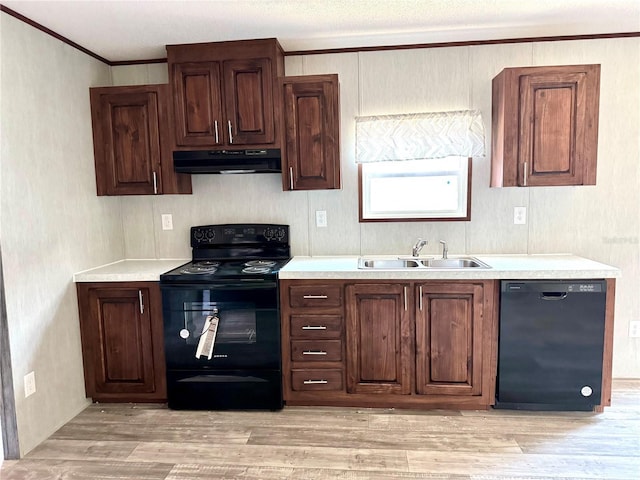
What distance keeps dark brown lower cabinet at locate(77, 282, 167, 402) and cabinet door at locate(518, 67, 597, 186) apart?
2509 mm

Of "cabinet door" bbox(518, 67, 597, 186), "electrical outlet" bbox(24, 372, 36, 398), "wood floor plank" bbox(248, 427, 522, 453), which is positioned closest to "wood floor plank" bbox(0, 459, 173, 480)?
"electrical outlet" bbox(24, 372, 36, 398)

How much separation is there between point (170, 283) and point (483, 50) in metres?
2.61

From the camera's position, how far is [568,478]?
2061 millimetres

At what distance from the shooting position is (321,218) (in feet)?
10.5

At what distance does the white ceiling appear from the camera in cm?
235

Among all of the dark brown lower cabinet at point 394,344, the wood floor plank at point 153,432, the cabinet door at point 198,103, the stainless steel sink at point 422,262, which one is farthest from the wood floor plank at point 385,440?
the cabinet door at point 198,103

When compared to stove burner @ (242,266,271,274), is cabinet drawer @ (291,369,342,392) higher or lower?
lower

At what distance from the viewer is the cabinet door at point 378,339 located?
265 centimetres

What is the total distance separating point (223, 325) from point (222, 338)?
84 mm

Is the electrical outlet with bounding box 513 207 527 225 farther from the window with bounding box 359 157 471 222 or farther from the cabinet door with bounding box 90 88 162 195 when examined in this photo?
the cabinet door with bounding box 90 88 162 195

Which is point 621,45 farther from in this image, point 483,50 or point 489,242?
point 489,242

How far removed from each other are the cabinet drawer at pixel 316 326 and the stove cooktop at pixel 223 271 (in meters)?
0.34

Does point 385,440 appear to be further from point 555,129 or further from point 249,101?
point 249,101

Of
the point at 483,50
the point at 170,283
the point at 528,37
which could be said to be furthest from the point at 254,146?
the point at 528,37
